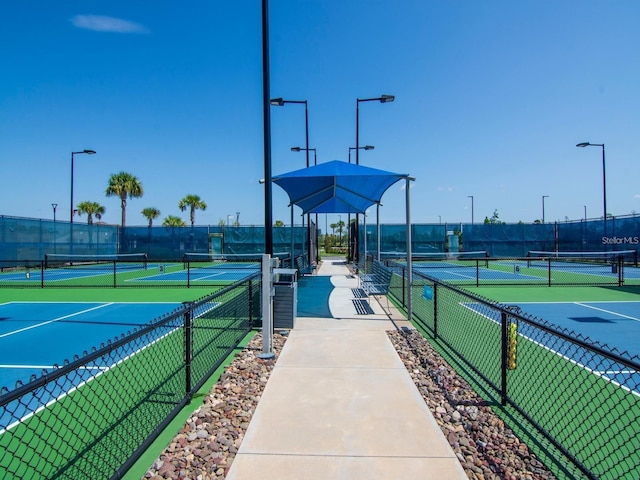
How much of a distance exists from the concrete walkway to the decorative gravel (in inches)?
5.4

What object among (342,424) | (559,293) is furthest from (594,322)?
(342,424)

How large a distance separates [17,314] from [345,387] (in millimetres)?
9228

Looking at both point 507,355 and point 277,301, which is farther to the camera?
point 277,301

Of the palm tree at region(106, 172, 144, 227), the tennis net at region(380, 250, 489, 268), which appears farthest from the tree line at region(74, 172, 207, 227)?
the tennis net at region(380, 250, 489, 268)

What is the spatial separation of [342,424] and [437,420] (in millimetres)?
977

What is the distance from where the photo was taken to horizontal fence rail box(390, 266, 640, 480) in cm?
303

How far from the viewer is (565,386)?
453 cm

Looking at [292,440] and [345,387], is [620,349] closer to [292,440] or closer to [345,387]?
[345,387]

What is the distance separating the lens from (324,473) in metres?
2.83

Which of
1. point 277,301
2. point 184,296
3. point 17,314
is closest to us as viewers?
point 277,301

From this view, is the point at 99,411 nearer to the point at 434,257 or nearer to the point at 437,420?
the point at 437,420

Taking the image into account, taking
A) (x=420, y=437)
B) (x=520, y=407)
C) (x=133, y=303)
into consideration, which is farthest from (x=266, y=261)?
(x=133, y=303)

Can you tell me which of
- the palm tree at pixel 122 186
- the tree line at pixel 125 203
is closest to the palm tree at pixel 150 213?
the tree line at pixel 125 203

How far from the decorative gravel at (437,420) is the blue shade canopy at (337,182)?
4.27m
